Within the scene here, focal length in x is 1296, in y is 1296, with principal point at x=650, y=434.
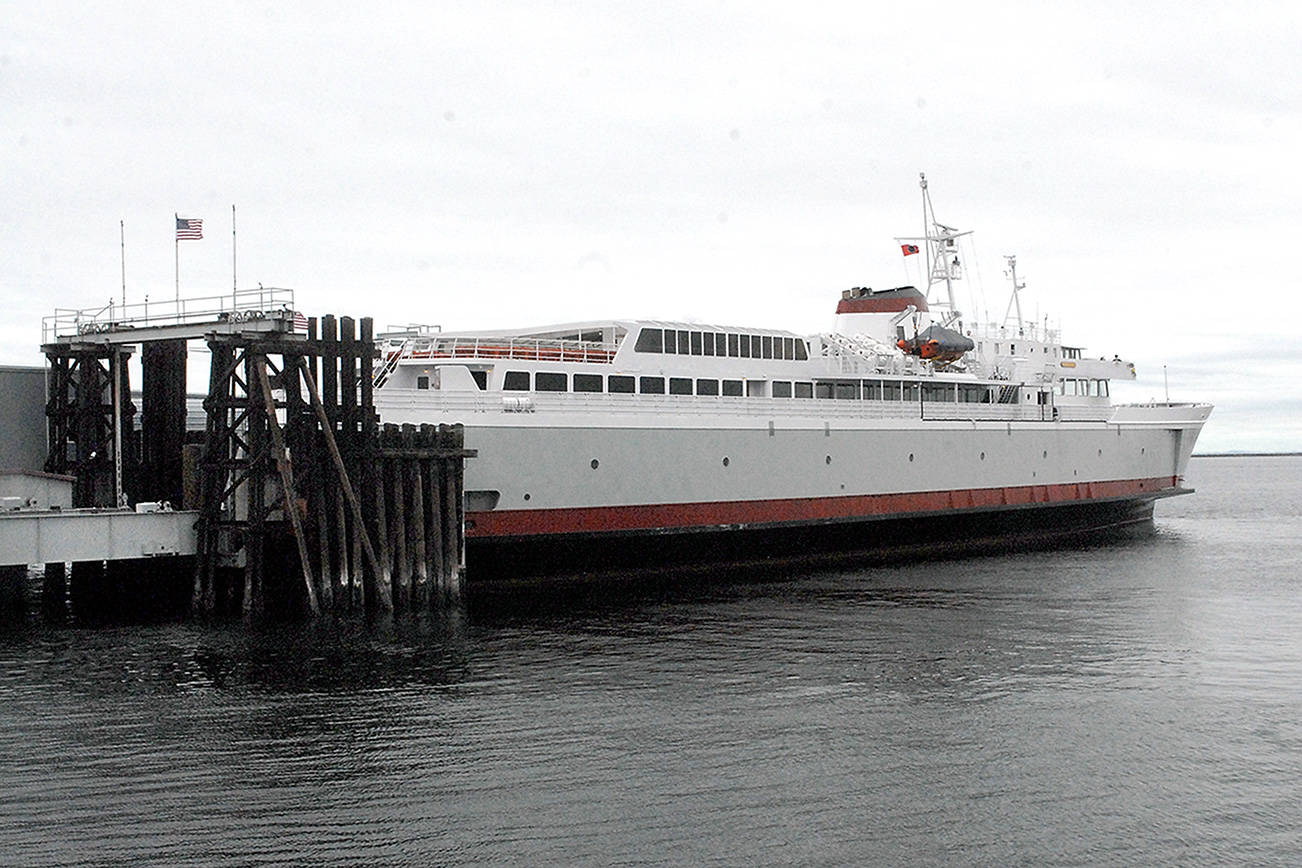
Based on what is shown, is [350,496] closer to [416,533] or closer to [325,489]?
[325,489]

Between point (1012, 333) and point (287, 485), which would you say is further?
point (1012, 333)

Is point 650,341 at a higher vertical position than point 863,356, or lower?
higher

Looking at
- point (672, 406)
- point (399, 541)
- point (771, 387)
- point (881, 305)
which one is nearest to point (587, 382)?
point (672, 406)

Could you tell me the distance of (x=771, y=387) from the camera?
35.0m

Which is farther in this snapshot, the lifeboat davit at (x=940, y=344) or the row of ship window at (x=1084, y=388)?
the row of ship window at (x=1084, y=388)

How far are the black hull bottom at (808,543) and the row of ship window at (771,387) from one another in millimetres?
3737

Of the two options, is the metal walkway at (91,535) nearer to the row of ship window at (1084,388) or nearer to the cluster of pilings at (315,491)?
the cluster of pilings at (315,491)

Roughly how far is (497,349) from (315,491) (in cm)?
763

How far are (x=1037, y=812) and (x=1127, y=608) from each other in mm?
14142

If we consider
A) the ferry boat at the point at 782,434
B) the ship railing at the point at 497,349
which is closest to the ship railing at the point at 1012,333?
the ferry boat at the point at 782,434

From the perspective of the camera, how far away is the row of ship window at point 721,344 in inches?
1287

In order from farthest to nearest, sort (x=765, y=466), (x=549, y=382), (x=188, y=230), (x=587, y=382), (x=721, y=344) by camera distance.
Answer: (x=721, y=344), (x=765, y=466), (x=587, y=382), (x=549, y=382), (x=188, y=230)

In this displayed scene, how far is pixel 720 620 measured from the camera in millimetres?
24047

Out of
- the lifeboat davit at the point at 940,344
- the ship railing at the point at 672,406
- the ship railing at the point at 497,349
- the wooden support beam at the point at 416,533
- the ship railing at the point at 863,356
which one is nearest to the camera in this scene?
the wooden support beam at the point at 416,533
